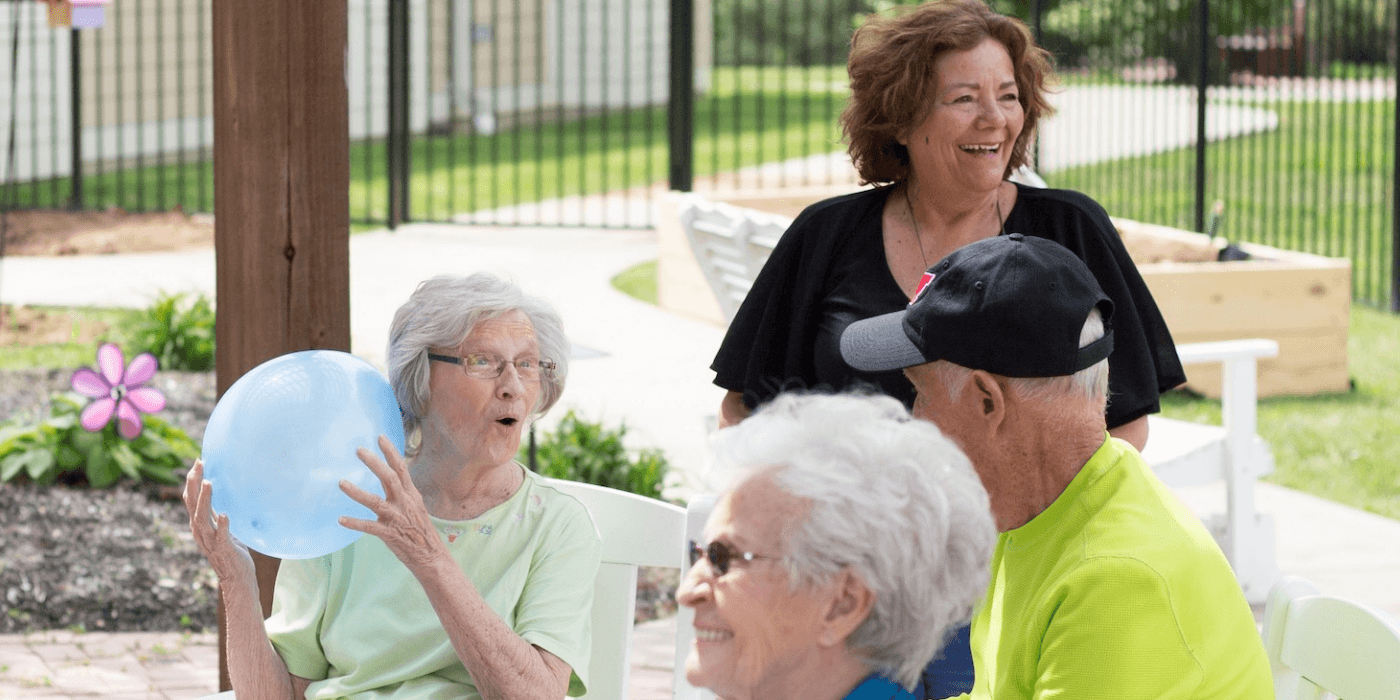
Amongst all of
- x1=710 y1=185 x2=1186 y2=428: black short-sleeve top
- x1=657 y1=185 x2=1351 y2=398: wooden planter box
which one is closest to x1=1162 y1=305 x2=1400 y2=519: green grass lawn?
x1=657 y1=185 x2=1351 y2=398: wooden planter box

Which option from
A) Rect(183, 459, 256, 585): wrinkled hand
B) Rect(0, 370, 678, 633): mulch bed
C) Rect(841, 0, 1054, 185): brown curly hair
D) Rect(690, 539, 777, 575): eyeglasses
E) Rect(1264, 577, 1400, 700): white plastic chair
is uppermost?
Rect(841, 0, 1054, 185): brown curly hair

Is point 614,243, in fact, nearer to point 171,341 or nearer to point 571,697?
point 171,341

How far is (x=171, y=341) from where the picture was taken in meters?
6.79

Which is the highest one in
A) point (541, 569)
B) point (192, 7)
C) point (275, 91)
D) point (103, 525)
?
point (192, 7)

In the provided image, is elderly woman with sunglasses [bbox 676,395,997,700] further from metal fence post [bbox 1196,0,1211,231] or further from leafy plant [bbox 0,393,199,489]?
metal fence post [bbox 1196,0,1211,231]

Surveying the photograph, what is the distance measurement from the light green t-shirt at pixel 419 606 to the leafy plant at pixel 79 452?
2919mm

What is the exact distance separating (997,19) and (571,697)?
1.34 metres

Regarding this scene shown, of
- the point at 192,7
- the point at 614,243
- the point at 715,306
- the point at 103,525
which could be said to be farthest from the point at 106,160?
the point at 103,525

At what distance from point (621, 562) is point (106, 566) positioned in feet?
8.21

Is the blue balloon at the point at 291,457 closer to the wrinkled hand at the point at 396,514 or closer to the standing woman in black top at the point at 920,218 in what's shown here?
the wrinkled hand at the point at 396,514

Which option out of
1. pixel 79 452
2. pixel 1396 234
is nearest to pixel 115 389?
pixel 79 452

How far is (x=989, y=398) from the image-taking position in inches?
75.9

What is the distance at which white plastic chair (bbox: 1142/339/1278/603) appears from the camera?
4543 mm

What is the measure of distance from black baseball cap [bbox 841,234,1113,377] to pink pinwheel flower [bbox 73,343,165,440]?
3368mm
